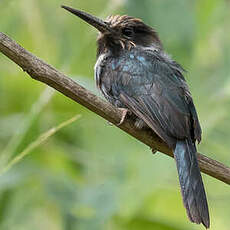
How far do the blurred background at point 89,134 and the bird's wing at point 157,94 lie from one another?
0.43 metres

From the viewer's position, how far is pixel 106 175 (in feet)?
21.2

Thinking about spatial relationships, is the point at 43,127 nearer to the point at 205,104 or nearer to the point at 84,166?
the point at 84,166

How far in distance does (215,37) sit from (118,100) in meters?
1.66

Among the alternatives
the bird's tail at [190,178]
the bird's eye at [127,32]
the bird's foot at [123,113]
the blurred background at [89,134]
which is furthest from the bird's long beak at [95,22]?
the bird's tail at [190,178]

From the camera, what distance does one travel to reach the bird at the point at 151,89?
17.2 ft

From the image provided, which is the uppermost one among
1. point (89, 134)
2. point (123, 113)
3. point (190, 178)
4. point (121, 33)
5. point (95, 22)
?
point (121, 33)

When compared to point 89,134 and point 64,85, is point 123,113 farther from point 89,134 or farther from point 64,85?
point 89,134

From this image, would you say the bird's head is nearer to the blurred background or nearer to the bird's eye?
the bird's eye

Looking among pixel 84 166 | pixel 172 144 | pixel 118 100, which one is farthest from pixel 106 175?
pixel 172 144

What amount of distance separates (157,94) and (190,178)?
63 cm

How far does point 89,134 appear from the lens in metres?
6.79

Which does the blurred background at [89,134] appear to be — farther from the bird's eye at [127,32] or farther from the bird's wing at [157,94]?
the bird's wing at [157,94]

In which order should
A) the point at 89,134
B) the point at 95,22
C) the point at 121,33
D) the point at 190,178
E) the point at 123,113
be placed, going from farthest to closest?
the point at 89,134
the point at 121,33
the point at 95,22
the point at 123,113
the point at 190,178

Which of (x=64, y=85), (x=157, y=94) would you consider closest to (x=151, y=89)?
(x=157, y=94)
